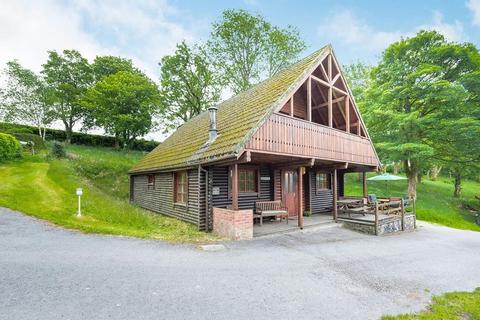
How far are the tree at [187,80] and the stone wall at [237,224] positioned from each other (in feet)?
A: 77.4

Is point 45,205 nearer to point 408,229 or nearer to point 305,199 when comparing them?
point 305,199

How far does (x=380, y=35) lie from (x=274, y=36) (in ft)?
34.3

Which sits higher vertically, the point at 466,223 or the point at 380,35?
Result: the point at 380,35

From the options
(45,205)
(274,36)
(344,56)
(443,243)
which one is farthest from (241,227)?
(344,56)

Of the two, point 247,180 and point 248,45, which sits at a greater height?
point 248,45

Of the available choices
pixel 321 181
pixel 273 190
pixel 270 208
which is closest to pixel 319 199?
pixel 321 181

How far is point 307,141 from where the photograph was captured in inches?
417

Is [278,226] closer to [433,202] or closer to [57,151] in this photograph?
[433,202]

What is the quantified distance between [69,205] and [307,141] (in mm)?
11313

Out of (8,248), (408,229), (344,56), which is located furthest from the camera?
(344,56)

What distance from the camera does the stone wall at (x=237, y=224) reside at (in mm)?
8727

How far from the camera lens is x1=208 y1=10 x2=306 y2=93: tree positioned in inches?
1077

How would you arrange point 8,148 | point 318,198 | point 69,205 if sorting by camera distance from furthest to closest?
point 8,148
point 318,198
point 69,205

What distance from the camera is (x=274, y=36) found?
27.7 meters
